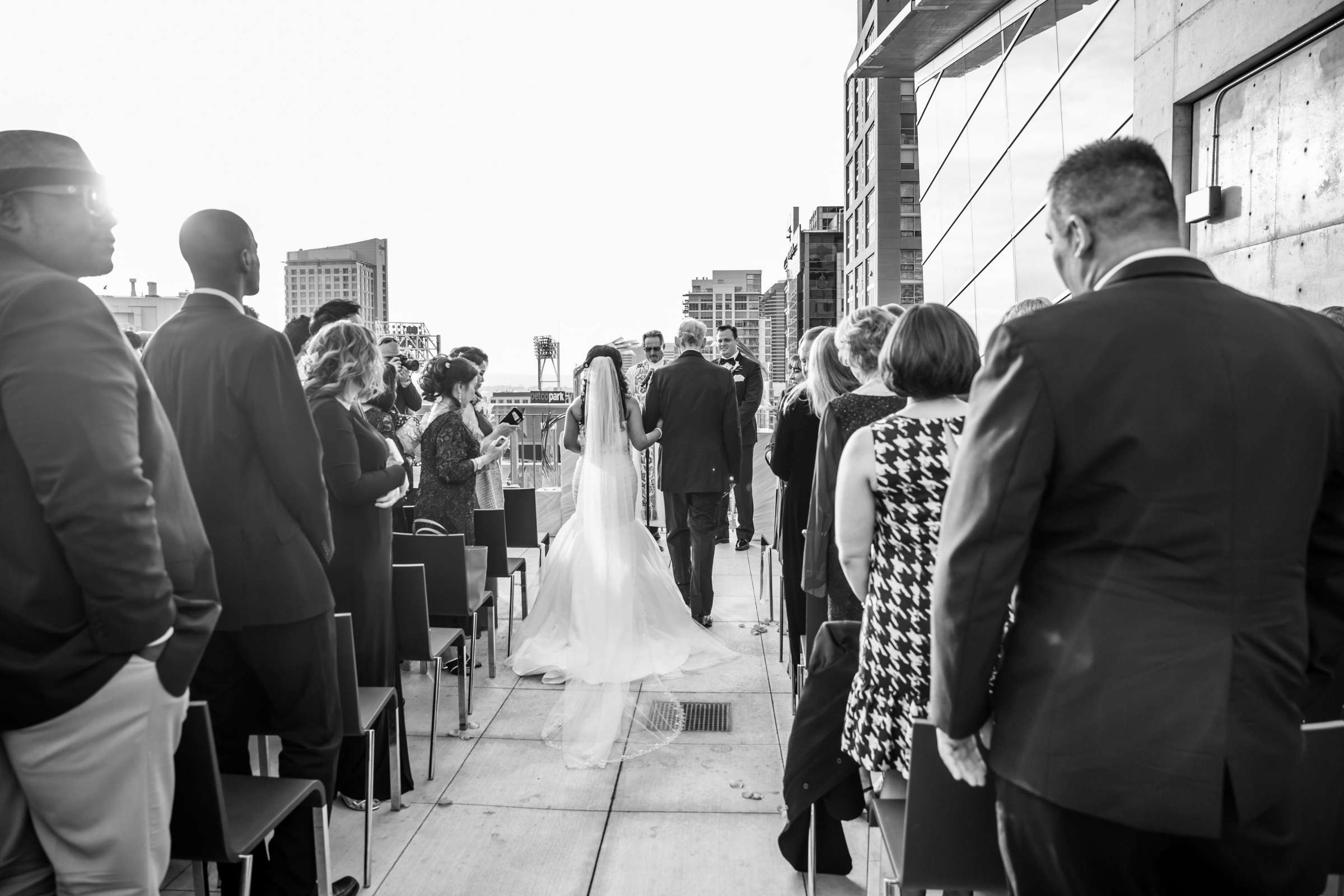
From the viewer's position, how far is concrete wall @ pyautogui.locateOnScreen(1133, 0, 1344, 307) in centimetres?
538

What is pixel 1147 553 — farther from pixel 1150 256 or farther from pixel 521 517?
pixel 521 517

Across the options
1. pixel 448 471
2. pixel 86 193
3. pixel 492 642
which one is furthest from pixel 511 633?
pixel 86 193

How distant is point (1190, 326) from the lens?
1.57 metres

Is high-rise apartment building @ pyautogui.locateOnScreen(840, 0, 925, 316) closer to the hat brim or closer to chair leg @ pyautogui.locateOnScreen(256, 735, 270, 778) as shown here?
chair leg @ pyautogui.locateOnScreen(256, 735, 270, 778)

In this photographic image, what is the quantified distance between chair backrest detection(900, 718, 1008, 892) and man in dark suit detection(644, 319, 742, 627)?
4829 millimetres

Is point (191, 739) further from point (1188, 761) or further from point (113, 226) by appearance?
point (1188, 761)

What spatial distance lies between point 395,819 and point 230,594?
1.55 metres

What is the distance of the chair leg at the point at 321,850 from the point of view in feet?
9.25

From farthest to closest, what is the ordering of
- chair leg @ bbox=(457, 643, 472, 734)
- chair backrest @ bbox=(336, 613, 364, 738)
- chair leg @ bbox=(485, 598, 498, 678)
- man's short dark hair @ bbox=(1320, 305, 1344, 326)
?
chair leg @ bbox=(485, 598, 498, 678) < chair leg @ bbox=(457, 643, 472, 734) < man's short dark hair @ bbox=(1320, 305, 1344, 326) < chair backrest @ bbox=(336, 613, 364, 738)

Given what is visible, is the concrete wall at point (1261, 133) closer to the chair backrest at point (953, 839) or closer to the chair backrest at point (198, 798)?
the chair backrest at point (953, 839)

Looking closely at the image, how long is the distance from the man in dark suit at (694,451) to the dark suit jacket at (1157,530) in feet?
17.8

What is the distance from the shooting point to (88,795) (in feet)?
6.17

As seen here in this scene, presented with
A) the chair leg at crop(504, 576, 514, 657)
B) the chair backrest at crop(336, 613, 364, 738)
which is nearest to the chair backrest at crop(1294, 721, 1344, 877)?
the chair backrest at crop(336, 613, 364, 738)

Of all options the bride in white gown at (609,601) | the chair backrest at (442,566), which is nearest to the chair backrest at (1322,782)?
the bride in white gown at (609,601)
